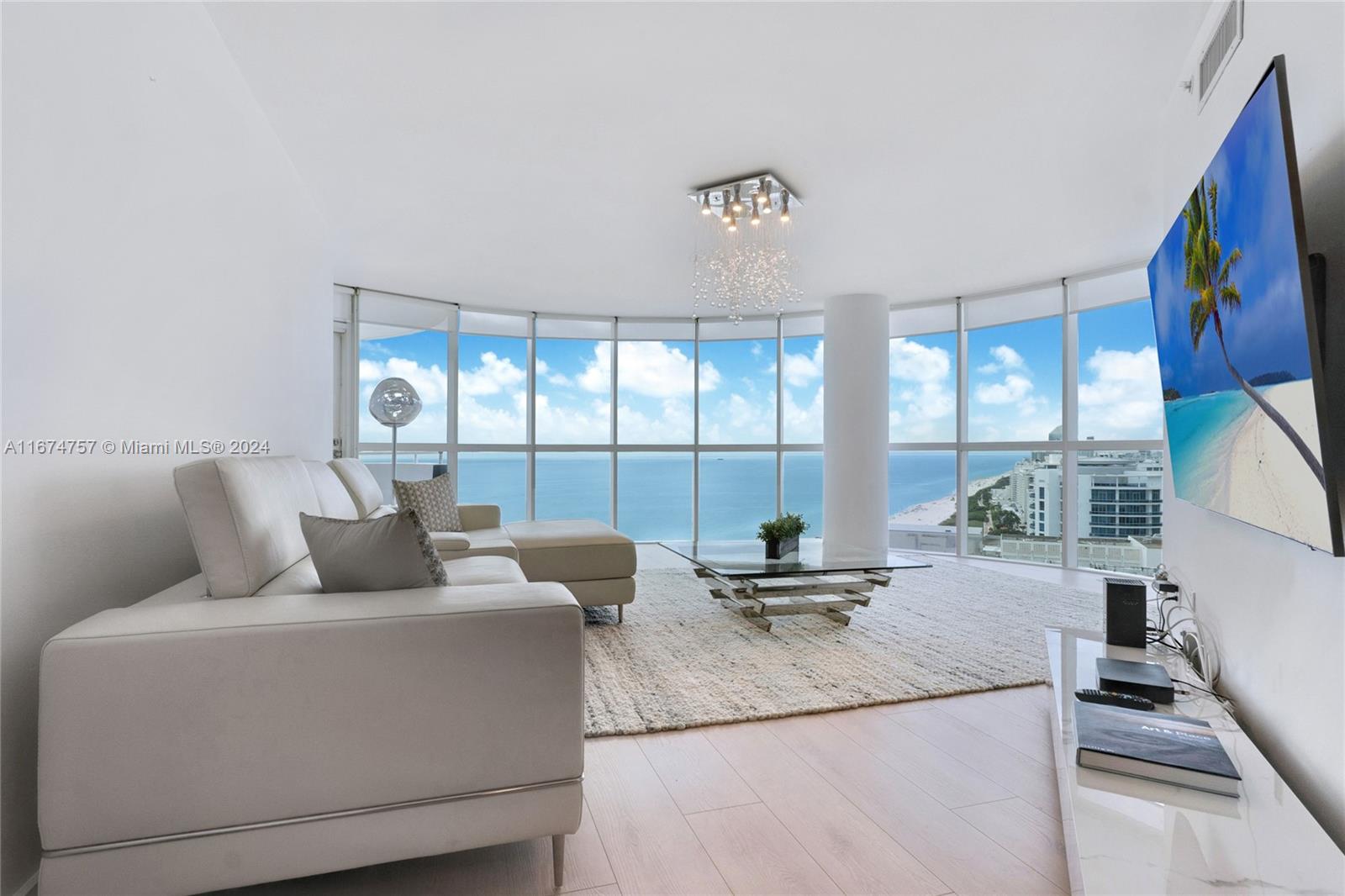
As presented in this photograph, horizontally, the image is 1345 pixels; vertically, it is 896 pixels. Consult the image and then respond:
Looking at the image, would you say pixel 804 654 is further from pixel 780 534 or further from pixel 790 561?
pixel 780 534

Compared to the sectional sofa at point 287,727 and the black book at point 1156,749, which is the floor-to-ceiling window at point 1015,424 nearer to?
the black book at point 1156,749

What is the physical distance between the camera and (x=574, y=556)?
148 inches

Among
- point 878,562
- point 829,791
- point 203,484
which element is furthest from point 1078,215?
Result: point 203,484

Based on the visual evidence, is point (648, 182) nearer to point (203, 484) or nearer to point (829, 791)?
point (203, 484)

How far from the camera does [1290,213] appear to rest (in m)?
1.20

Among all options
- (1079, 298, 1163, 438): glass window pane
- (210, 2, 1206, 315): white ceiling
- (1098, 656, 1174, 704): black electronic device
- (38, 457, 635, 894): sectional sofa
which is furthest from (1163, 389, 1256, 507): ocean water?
(1079, 298, 1163, 438): glass window pane

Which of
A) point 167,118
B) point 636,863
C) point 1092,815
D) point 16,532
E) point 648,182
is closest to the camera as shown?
point 1092,815

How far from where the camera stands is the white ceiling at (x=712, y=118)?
2.42 meters

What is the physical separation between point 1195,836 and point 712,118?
2988 mm

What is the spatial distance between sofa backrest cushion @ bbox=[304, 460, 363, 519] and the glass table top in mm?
1863

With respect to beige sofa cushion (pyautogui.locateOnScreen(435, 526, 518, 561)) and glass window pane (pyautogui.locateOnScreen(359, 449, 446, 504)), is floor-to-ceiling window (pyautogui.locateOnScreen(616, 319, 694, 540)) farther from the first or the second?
beige sofa cushion (pyautogui.locateOnScreen(435, 526, 518, 561))

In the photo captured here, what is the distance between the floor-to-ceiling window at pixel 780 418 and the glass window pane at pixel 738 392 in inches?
0.8

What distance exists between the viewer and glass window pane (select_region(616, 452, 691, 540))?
7512mm

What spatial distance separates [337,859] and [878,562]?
3142 mm
